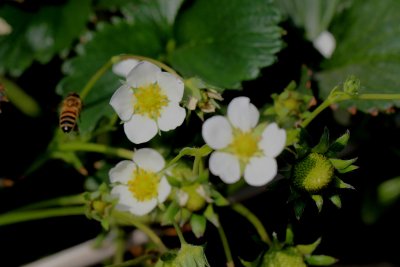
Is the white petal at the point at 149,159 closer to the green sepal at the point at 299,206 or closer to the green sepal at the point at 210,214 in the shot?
the green sepal at the point at 210,214

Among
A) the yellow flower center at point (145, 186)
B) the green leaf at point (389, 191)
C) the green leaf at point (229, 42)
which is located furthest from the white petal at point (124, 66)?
the green leaf at point (389, 191)

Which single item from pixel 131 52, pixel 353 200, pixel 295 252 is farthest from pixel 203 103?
pixel 353 200

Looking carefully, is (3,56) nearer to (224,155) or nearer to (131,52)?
(131,52)

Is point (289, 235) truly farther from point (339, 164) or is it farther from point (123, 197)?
point (123, 197)

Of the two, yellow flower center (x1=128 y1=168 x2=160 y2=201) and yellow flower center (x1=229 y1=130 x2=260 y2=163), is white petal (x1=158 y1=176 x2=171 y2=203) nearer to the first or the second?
yellow flower center (x1=128 y1=168 x2=160 y2=201)

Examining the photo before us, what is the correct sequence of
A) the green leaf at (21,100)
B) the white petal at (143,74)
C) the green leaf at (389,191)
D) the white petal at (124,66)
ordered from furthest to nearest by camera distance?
the green leaf at (21,100) < the green leaf at (389,191) < the white petal at (124,66) < the white petal at (143,74)
